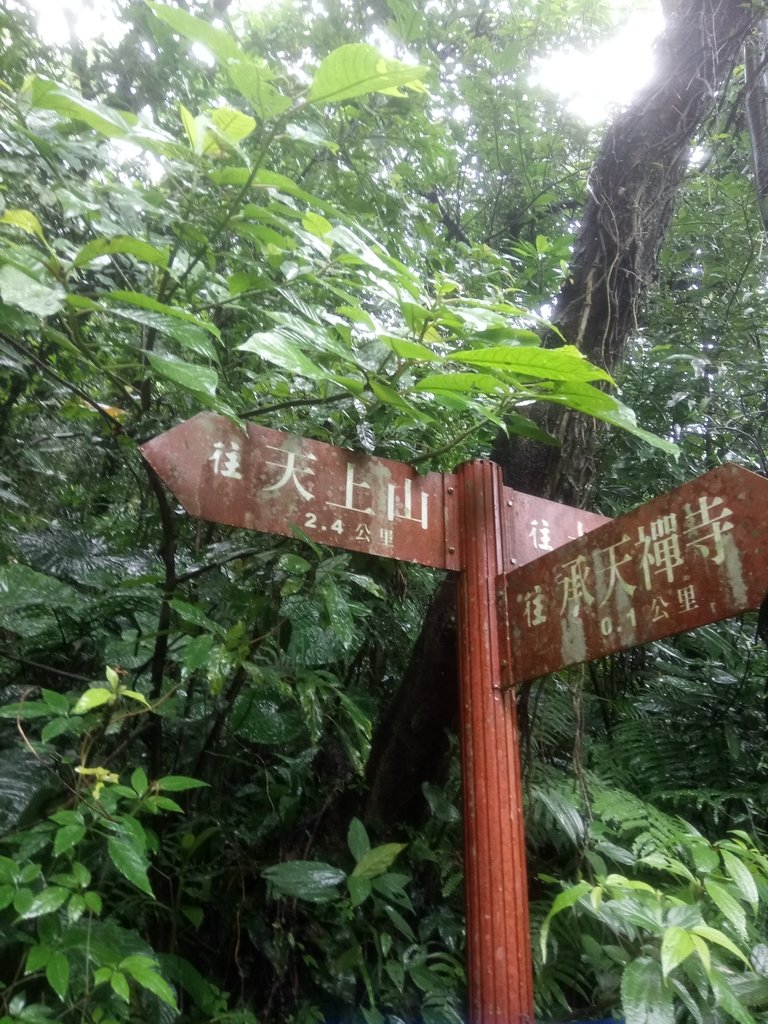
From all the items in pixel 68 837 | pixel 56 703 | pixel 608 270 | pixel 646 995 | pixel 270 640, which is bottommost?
pixel 646 995

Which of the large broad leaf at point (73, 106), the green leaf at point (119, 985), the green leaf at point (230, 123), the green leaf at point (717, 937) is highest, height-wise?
the green leaf at point (230, 123)

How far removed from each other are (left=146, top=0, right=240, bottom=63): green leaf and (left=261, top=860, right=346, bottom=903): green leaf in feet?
4.82

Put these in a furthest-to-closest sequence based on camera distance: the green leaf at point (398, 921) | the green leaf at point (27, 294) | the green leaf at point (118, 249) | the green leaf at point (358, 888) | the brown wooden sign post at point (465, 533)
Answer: the green leaf at point (398, 921) → the green leaf at point (358, 888) → the brown wooden sign post at point (465, 533) → the green leaf at point (118, 249) → the green leaf at point (27, 294)

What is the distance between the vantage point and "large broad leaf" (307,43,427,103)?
0.98 m

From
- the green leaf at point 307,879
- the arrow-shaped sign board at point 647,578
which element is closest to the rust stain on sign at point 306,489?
the arrow-shaped sign board at point 647,578

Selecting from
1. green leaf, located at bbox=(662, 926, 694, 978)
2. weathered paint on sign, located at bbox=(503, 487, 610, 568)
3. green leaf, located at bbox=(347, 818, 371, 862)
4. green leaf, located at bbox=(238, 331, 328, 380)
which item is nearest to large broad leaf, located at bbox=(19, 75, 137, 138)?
green leaf, located at bbox=(238, 331, 328, 380)

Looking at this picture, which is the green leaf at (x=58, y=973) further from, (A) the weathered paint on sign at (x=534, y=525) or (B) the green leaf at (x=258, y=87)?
(B) the green leaf at (x=258, y=87)

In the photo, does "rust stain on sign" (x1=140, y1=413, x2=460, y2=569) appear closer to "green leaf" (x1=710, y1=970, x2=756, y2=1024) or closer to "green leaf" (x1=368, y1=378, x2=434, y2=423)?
"green leaf" (x1=368, y1=378, x2=434, y2=423)

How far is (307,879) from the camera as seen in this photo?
1.41 meters

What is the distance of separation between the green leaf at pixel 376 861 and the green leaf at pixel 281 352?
37.9 inches

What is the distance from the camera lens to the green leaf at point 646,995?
1047 millimetres

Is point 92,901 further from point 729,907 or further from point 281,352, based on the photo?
point 729,907

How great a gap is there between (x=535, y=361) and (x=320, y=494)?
46 cm

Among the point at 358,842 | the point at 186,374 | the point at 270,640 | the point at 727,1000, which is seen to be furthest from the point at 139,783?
the point at 727,1000
